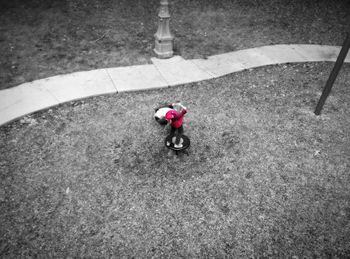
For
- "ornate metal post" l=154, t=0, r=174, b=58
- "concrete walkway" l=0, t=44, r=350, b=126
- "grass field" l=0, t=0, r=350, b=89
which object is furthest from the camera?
"grass field" l=0, t=0, r=350, b=89

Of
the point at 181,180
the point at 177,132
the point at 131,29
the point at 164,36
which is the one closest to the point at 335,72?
the point at 177,132

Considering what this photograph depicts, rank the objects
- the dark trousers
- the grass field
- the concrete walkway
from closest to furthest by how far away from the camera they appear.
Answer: the dark trousers < the concrete walkway < the grass field

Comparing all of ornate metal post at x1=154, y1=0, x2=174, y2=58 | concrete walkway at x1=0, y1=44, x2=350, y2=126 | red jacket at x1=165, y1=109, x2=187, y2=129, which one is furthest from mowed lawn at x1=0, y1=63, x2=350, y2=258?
ornate metal post at x1=154, y1=0, x2=174, y2=58

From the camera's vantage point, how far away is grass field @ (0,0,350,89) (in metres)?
6.77

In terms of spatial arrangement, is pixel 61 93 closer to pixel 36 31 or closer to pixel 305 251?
pixel 36 31

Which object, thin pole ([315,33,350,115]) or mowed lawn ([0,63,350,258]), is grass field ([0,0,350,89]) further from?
thin pole ([315,33,350,115])

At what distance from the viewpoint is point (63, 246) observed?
3297mm

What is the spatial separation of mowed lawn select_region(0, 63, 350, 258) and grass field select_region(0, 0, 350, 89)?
187 centimetres

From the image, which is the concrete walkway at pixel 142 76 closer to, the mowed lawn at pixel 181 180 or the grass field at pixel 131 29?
the mowed lawn at pixel 181 180

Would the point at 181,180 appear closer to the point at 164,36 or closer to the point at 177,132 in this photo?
the point at 177,132

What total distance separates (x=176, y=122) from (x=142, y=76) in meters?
2.62

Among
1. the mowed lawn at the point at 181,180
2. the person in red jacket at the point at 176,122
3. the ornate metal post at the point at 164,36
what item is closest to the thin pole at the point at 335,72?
the mowed lawn at the point at 181,180

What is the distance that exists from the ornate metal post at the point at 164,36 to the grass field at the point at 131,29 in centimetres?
40

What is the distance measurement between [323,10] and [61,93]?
10103 millimetres
